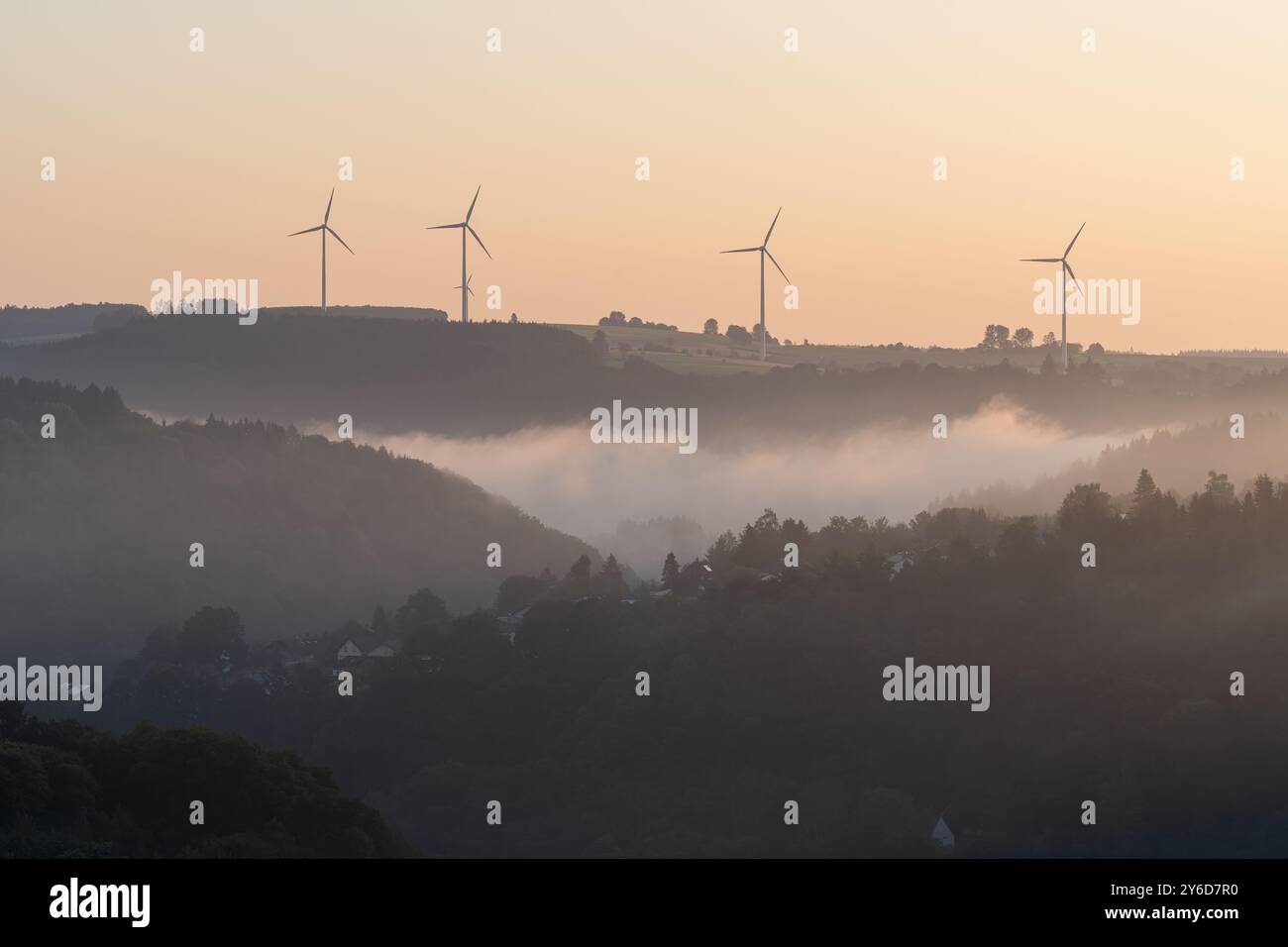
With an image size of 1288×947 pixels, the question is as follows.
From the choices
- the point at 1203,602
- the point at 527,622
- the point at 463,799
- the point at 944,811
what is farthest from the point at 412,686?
the point at 1203,602

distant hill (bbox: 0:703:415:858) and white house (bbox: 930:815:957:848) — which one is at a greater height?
distant hill (bbox: 0:703:415:858)

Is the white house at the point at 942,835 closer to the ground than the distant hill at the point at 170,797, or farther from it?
closer to the ground

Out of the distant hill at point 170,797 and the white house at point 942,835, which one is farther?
the white house at point 942,835

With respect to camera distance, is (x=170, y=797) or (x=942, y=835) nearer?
(x=170, y=797)

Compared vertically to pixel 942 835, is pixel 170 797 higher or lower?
higher

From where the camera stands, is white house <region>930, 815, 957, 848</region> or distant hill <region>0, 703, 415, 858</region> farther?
white house <region>930, 815, 957, 848</region>
